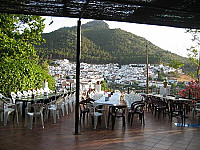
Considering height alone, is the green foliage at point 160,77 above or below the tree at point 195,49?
below

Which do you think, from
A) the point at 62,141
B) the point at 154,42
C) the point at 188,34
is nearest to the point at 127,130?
the point at 62,141

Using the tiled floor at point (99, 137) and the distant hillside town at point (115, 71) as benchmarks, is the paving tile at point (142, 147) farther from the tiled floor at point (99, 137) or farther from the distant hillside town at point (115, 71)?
the distant hillside town at point (115, 71)

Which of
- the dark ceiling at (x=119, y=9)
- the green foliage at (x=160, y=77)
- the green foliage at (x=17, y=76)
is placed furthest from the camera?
the green foliage at (x=160, y=77)

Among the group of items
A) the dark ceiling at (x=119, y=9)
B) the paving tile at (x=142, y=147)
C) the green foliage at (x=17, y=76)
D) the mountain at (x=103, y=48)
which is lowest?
the paving tile at (x=142, y=147)

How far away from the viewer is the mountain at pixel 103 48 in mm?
22984

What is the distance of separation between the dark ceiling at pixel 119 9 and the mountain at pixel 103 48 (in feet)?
Result: 57.3

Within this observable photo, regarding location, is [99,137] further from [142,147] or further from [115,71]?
[115,71]

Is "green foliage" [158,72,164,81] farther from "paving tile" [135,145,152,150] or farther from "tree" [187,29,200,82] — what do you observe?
"paving tile" [135,145,152,150]

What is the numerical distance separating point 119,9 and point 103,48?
20.3 meters

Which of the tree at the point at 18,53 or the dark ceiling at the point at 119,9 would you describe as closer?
the dark ceiling at the point at 119,9

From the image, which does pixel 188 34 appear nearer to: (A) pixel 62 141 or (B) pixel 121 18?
(B) pixel 121 18

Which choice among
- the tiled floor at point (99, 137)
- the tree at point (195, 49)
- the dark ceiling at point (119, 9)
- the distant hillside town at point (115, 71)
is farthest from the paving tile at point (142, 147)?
the distant hillside town at point (115, 71)

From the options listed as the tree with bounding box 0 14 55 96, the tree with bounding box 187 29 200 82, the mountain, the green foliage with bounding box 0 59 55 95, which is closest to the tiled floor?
the green foliage with bounding box 0 59 55 95

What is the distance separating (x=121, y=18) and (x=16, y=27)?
9500mm
